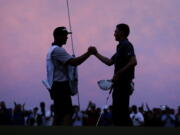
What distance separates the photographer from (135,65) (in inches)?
268

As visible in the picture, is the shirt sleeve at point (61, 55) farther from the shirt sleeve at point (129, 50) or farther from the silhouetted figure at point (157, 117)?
the silhouetted figure at point (157, 117)

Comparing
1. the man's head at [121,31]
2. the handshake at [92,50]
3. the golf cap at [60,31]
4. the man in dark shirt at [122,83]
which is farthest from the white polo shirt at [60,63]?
the man's head at [121,31]

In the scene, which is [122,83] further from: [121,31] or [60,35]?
[60,35]

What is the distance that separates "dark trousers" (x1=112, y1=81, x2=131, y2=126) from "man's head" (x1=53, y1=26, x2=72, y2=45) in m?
0.78

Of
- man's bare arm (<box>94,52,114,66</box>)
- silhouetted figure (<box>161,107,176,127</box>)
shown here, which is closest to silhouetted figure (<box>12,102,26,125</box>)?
silhouetted figure (<box>161,107,176,127</box>)

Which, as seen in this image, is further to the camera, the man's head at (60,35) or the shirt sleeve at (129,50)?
the shirt sleeve at (129,50)

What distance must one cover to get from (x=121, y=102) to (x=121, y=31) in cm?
84

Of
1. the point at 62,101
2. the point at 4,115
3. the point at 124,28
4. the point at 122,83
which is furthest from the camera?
the point at 4,115

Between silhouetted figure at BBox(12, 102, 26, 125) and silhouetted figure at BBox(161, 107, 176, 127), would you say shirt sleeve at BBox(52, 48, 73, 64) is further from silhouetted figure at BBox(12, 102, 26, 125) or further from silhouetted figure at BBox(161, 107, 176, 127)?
silhouetted figure at BBox(161, 107, 176, 127)

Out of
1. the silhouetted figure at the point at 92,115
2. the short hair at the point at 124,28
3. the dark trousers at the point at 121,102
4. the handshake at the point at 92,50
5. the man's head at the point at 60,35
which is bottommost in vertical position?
the silhouetted figure at the point at 92,115

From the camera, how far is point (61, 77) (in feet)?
21.3

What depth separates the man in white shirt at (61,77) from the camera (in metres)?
6.46

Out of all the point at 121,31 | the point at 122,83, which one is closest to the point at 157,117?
the point at 121,31

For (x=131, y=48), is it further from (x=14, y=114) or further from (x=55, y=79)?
(x=14, y=114)
